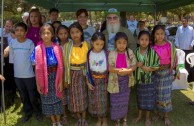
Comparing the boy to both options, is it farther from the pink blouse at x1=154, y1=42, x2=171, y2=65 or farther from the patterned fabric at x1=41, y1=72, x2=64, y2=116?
the pink blouse at x1=154, y1=42, x2=171, y2=65

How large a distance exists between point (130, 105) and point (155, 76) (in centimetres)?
142

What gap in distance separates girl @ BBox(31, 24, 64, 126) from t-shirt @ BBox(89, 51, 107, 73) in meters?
0.45

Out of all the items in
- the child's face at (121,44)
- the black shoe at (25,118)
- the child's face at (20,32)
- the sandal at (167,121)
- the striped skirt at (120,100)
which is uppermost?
the child's face at (20,32)

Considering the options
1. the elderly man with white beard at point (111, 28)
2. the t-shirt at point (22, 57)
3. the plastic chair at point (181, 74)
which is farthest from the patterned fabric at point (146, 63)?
the plastic chair at point (181, 74)

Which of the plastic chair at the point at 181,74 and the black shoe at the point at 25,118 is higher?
the plastic chair at the point at 181,74

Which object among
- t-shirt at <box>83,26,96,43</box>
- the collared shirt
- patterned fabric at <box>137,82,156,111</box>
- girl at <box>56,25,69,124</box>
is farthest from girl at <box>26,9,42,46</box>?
the collared shirt

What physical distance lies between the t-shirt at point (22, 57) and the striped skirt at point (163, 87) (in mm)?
2018

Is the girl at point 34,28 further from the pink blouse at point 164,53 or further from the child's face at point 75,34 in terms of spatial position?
the pink blouse at point 164,53

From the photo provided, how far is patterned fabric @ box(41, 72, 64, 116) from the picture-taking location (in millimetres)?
4027

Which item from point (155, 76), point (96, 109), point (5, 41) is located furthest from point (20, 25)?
point (155, 76)

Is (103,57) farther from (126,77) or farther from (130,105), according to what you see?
(130,105)

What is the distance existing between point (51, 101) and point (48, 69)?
0.50m

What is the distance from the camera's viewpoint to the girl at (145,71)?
4.11 meters

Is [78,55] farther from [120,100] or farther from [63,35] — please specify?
[120,100]
